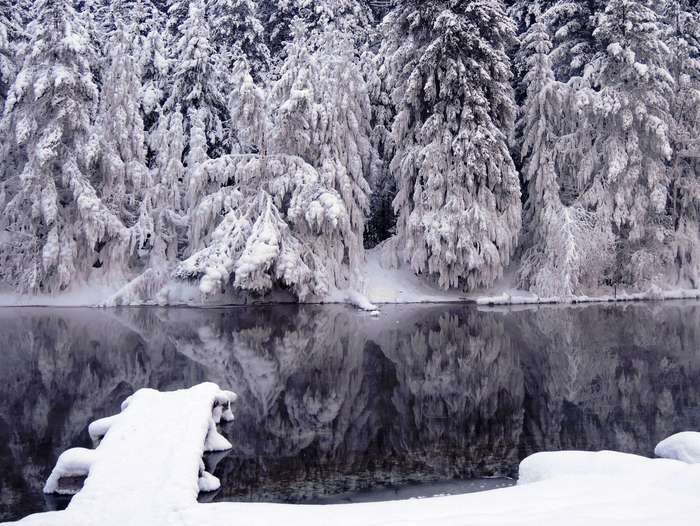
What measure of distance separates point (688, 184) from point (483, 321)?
12.1m

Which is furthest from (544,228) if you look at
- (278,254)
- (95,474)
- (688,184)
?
(95,474)

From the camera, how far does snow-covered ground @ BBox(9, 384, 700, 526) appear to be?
14.1 ft

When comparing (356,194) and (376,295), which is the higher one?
(356,194)

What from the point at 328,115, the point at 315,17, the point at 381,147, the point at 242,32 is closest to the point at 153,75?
the point at 242,32

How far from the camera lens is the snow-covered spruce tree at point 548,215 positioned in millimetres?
21609

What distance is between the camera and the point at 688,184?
79.0 ft

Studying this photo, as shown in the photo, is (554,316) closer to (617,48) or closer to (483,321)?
(483,321)

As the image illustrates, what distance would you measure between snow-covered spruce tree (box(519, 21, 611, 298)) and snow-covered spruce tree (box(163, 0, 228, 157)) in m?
11.9

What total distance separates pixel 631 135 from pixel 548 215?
4.14m

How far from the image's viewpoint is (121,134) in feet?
75.6

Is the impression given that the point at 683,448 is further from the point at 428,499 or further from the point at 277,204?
the point at 277,204

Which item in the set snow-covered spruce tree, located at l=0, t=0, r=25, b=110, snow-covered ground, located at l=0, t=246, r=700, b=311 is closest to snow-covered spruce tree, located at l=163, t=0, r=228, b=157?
snow-covered spruce tree, located at l=0, t=0, r=25, b=110

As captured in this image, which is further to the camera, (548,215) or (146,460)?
(548,215)

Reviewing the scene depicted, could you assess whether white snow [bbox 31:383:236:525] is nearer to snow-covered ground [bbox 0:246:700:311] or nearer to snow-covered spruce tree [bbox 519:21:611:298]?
snow-covered ground [bbox 0:246:700:311]
